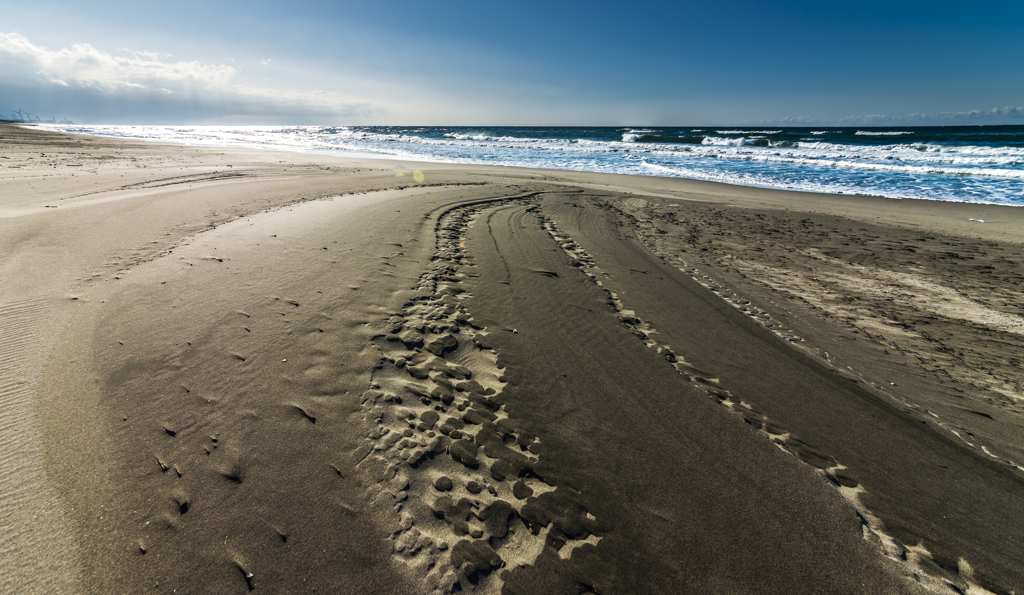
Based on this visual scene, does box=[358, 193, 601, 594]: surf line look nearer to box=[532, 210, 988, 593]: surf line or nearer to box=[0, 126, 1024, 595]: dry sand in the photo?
box=[0, 126, 1024, 595]: dry sand

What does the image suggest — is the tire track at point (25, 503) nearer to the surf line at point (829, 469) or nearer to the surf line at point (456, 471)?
the surf line at point (456, 471)

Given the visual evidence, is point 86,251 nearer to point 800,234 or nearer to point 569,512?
point 569,512

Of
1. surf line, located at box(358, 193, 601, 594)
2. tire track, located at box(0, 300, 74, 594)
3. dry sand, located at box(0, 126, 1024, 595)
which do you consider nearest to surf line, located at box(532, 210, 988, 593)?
dry sand, located at box(0, 126, 1024, 595)

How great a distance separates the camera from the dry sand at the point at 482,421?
67.8 inches

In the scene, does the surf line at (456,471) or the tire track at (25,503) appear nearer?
the tire track at (25,503)

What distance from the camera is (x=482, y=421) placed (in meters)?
2.55

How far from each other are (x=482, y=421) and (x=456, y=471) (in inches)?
17.0

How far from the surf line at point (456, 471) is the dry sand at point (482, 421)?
15 mm

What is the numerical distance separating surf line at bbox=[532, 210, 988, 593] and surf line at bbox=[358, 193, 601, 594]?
150 cm

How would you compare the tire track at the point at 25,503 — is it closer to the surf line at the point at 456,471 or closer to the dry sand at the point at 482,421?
the dry sand at the point at 482,421

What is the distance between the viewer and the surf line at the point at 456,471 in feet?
5.72

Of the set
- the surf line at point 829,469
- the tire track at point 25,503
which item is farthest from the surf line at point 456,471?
the surf line at point 829,469

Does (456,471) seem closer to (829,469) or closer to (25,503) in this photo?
(25,503)

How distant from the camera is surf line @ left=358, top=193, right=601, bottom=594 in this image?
1.74m
